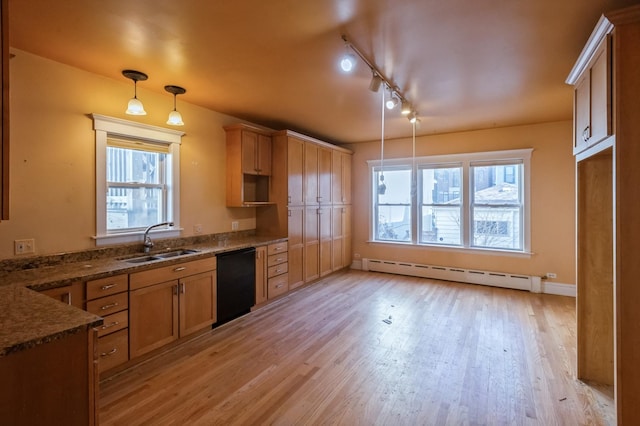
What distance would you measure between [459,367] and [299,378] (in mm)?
1358

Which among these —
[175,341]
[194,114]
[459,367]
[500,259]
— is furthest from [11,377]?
[500,259]

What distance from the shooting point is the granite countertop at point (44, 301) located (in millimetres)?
1208

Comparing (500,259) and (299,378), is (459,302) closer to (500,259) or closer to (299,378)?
(500,259)

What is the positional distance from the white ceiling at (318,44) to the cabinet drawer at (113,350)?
2269 mm

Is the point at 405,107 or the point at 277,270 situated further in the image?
the point at 277,270

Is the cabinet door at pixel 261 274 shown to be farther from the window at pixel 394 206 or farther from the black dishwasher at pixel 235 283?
the window at pixel 394 206

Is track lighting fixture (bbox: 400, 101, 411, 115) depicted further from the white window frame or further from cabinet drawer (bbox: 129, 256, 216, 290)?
cabinet drawer (bbox: 129, 256, 216, 290)

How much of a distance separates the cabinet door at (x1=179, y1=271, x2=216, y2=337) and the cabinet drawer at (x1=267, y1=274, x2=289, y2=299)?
95cm

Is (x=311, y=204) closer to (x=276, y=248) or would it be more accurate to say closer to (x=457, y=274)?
(x=276, y=248)

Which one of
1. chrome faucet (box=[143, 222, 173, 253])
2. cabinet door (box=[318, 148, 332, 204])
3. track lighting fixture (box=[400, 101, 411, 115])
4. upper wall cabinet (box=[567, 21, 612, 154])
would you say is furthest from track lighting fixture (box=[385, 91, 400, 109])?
chrome faucet (box=[143, 222, 173, 253])

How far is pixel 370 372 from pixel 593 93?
8.47 feet

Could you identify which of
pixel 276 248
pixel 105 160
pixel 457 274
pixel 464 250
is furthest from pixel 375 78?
pixel 457 274

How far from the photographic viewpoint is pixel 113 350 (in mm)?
2480

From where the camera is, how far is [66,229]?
8.88 ft
